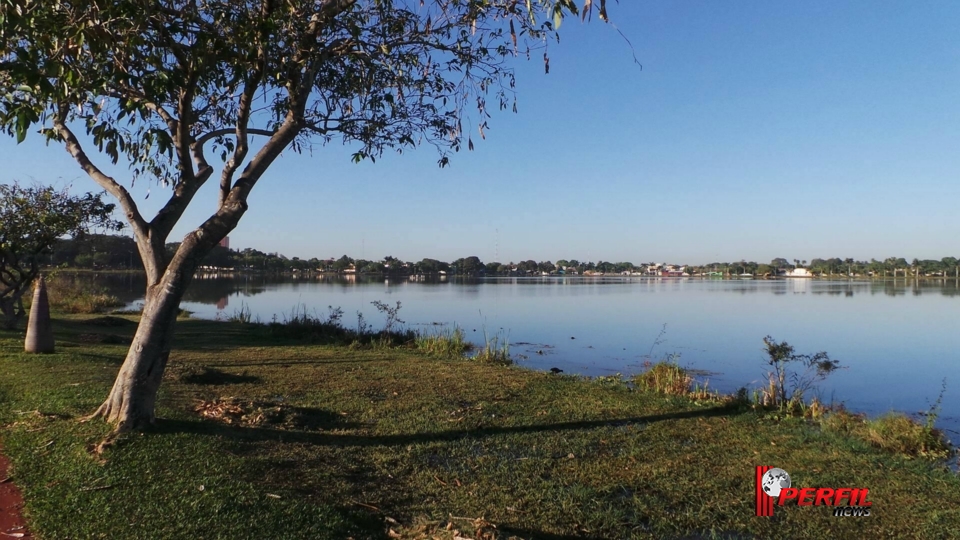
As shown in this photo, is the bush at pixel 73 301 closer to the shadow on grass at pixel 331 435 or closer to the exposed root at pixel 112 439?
the shadow on grass at pixel 331 435

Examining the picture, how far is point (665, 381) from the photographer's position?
32.3 ft

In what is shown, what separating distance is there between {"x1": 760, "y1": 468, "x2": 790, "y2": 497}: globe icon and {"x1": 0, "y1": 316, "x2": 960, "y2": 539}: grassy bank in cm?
13

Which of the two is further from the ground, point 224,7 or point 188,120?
point 224,7

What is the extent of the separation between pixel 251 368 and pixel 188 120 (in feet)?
17.8

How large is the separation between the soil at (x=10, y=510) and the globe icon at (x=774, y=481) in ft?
16.7

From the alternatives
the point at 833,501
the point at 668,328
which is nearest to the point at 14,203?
the point at 833,501

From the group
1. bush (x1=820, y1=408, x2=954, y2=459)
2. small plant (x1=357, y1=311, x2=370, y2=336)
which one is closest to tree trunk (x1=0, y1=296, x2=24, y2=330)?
small plant (x1=357, y1=311, x2=370, y2=336)

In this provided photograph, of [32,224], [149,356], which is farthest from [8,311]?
[149,356]

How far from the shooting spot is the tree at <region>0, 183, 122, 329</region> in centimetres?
1251

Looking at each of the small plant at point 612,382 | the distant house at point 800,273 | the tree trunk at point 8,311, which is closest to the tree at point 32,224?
the tree trunk at point 8,311

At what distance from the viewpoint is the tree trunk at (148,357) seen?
5.38m

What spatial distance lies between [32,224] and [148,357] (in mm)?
9804

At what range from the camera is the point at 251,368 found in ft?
33.7

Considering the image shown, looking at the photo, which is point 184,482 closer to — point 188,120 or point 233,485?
point 233,485
